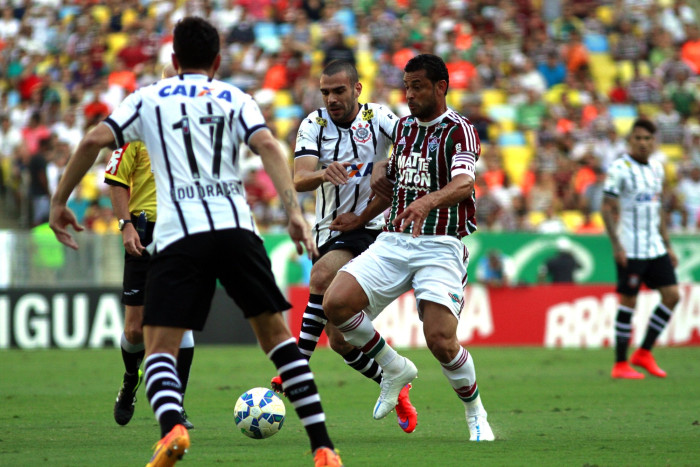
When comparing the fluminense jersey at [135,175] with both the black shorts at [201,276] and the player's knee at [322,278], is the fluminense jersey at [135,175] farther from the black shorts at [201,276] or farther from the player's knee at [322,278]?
the black shorts at [201,276]

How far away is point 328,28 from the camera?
22.1 metres

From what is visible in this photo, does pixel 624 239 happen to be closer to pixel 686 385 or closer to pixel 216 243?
pixel 686 385

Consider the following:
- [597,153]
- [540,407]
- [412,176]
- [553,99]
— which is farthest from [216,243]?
[553,99]

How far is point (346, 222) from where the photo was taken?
8.20 m

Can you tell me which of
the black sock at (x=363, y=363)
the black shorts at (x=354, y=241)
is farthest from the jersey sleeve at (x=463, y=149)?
the black sock at (x=363, y=363)

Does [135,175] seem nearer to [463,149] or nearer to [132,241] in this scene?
[132,241]

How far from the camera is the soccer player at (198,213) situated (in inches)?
215

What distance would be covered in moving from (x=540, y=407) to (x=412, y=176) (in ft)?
10.2

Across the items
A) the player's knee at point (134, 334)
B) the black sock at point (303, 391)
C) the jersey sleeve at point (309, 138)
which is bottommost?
the player's knee at point (134, 334)

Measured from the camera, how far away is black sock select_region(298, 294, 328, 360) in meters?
8.31

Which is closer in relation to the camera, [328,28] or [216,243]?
[216,243]

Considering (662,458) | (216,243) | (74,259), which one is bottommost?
(74,259)

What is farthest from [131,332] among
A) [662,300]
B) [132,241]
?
[662,300]

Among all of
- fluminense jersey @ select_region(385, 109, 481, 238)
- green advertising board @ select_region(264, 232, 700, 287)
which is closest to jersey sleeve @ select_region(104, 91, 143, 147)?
fluminense jersey @ select_region(385, 109, 481, 238)
